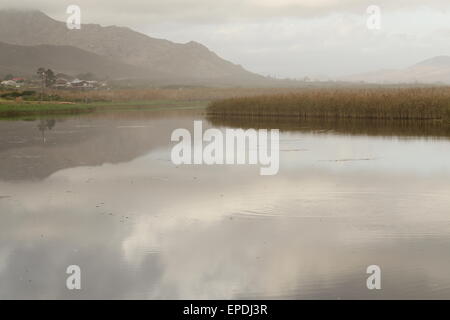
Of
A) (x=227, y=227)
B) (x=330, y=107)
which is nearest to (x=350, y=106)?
(x=330, y=107)

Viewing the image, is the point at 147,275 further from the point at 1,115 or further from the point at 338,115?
the point at 1,115

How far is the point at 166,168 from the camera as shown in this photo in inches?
621

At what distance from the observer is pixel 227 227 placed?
9.46m

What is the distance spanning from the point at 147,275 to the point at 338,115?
1083 inches

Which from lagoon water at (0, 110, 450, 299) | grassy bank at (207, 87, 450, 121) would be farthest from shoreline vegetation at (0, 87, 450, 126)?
lagoon water at (0, 110, 450, 299)

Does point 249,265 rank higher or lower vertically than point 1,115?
lower

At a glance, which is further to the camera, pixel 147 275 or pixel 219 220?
pixel 219 220

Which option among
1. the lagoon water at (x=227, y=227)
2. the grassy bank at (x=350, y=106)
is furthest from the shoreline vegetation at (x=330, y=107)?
the lagoon water at (x=227, y=227)

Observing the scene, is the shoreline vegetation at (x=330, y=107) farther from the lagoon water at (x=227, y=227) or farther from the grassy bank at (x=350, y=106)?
the lagoon water at (x=227, y=227)

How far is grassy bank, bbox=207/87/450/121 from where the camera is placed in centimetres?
3045

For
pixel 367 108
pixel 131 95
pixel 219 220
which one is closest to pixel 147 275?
pixel 219 220

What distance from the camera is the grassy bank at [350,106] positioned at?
3045 cm

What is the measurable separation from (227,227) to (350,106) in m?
24.3

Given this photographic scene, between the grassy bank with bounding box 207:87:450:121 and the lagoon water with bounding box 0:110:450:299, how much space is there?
13.6m
